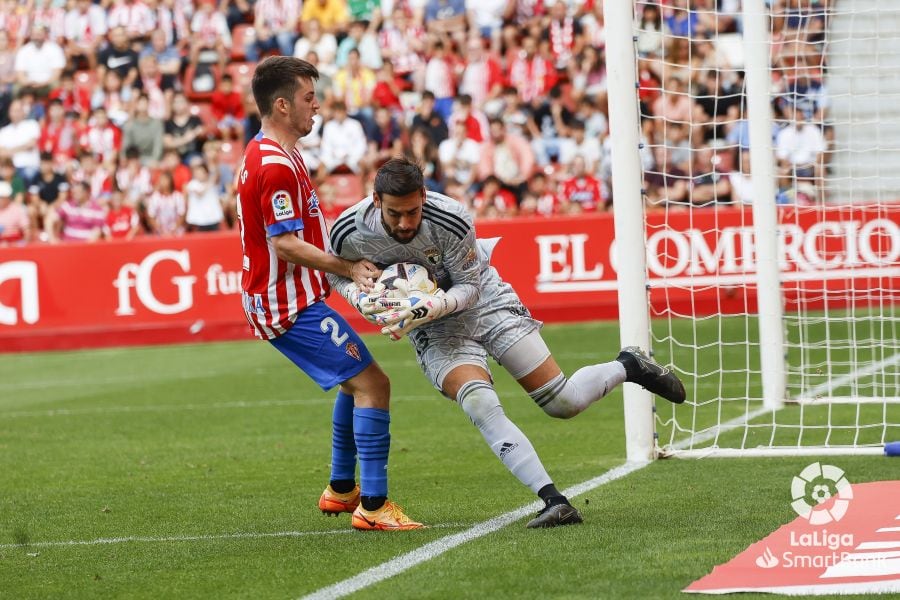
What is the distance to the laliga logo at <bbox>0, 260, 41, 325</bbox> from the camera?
17.9m

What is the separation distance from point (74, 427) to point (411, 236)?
608 cm

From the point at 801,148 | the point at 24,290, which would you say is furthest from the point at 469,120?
the point at 801,148

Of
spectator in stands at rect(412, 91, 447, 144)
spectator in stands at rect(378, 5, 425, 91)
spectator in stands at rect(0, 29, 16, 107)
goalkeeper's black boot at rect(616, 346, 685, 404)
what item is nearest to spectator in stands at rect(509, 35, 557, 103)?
spectator in stands at rect(412, 91, 447, 144)

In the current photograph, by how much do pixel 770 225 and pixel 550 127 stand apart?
10270 mm

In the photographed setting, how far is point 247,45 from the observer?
23.5 meters

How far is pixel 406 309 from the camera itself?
6.04 metres

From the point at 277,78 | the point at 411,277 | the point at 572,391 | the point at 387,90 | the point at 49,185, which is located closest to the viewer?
the point at 411,277

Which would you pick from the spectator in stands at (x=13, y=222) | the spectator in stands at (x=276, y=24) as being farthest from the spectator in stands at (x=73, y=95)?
the spectator in stands at (x=13, y=222)

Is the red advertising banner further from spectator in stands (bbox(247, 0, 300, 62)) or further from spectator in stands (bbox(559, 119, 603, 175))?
spectator in stands (bbox(247, 0, 300, 62))

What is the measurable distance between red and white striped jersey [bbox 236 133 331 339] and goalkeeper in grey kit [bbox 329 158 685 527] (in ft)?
0.51

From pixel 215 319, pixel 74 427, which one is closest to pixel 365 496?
pixel 74 427

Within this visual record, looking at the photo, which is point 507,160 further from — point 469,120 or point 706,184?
point 706,184

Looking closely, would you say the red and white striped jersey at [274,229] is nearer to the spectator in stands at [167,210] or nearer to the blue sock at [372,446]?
the blue sock at [372,446]

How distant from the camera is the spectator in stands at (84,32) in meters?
24.2
